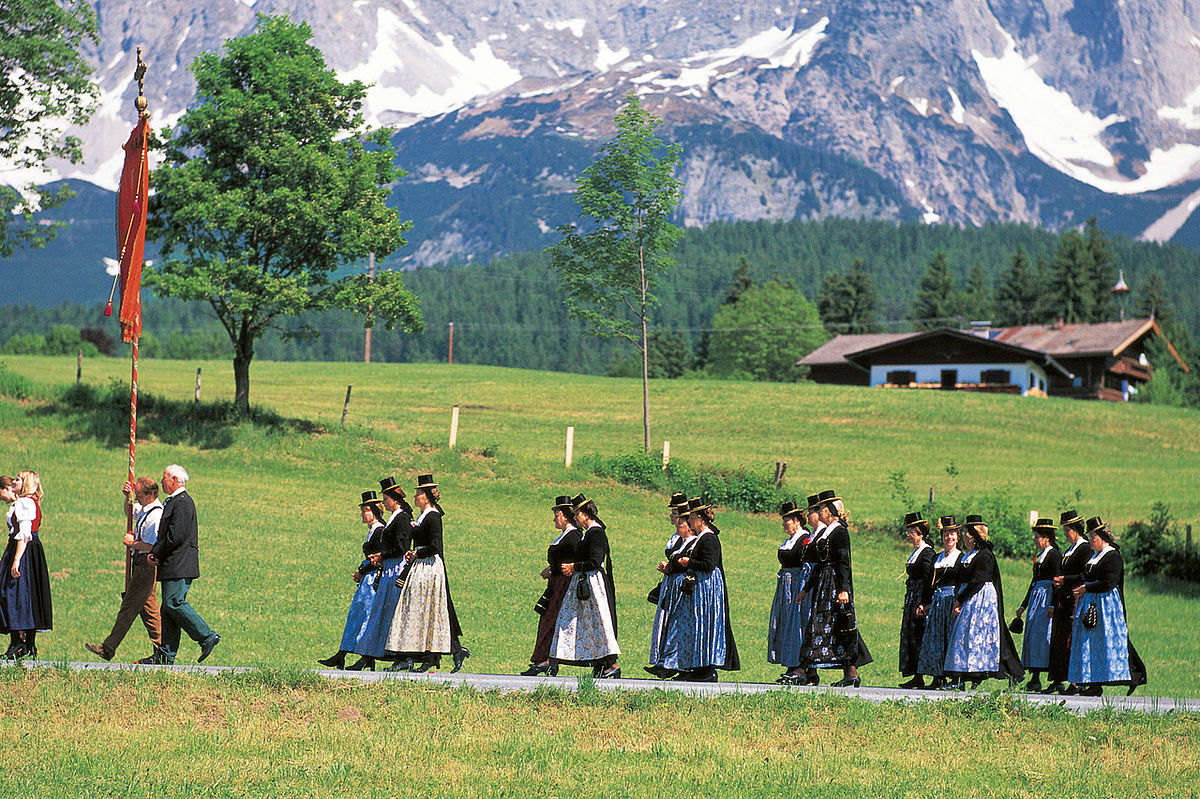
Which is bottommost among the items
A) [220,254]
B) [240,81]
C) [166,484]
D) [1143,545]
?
[1143,545]

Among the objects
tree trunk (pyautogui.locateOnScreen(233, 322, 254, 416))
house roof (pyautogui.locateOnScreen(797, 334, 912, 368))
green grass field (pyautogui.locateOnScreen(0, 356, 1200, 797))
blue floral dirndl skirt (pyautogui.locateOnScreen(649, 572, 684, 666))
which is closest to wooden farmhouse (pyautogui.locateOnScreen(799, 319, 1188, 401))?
house roof (pyautogui.locateOnScreen(797, 334, 912, 368))

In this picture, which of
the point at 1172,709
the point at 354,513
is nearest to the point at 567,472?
the point at 354,513

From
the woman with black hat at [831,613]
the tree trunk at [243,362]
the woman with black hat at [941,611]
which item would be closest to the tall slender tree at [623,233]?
the tree trunk at [243,362]

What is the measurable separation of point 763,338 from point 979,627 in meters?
109

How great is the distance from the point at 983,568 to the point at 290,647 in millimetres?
9642

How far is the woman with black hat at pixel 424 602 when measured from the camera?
15.4m

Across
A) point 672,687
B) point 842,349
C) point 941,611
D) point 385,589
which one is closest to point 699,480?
point 941,611

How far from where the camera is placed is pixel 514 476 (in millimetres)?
37906

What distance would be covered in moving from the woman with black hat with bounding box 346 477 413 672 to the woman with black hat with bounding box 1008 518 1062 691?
24.8 ft

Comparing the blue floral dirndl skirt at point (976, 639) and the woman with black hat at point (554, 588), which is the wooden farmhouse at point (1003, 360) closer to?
the blue floral dirndl skirt at point (976, 639)

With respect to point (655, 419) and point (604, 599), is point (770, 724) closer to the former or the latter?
point (604, 599)

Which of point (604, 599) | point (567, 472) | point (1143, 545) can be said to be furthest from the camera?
point (567, 472)

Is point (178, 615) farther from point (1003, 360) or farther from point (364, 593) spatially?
point (1003, 360)

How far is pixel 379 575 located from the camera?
15789 millimetres
